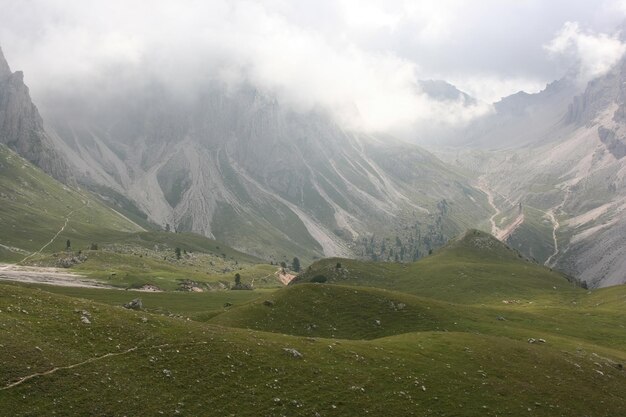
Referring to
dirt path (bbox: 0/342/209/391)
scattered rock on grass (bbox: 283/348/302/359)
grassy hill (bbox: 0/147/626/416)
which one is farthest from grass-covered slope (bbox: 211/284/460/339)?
dirt path (bbox: 0/342/209/391)

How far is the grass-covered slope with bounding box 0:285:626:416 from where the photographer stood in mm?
37022

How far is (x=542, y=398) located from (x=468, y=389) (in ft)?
24.8

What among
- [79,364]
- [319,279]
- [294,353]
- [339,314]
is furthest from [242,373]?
[319,279]

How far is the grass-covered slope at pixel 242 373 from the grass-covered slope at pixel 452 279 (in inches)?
3439

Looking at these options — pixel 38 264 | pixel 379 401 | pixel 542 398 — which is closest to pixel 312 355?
pixel 379 401

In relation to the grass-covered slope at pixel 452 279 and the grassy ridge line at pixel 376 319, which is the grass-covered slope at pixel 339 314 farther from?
the grass-covered slope at pixel 452 279

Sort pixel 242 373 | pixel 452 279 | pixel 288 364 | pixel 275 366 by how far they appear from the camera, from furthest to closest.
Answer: pixel 452 279
pixel 288 364
pixel 275 366
pixel 242 373

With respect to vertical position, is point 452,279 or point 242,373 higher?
point 452,279

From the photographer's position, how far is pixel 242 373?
4328 centimetres

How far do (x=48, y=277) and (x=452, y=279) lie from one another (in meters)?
121

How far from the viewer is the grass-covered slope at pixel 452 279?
148 metres

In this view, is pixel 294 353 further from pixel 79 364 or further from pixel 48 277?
pixel 48 277

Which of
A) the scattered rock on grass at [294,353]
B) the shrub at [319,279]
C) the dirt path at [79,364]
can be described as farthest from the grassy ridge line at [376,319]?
the shrub at [319,279]

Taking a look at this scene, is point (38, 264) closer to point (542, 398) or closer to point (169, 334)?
point (169, 334)
